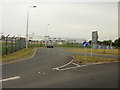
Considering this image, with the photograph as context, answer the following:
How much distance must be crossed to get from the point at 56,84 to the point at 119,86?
283cm

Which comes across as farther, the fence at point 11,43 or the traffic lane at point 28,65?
the fence at point 11,43

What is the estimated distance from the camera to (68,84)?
5672 mm

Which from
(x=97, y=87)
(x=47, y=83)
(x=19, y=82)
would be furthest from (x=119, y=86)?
(x=19, y=82)

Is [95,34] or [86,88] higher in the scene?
[95,34]

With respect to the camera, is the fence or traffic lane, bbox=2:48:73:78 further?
the fence

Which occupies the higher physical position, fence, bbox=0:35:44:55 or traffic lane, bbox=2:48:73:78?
fence, bbox=0:35:44:55

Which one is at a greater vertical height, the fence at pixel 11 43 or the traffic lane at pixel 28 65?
the fence at pixel 11 43

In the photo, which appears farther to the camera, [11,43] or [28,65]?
[11,43]

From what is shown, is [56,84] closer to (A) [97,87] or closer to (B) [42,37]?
(A) [97,87]

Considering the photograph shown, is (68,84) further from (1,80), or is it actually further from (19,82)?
(1,80)

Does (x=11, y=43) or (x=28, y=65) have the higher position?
(x=11, y=43)

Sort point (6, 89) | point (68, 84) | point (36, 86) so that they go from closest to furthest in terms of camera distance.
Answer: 1. point (6, 89)
2. point (36, 86)
3. point (68, 84)

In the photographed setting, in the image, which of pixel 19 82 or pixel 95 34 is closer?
pixel 19 82

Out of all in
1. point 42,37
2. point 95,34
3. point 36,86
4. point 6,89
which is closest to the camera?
point 6,89
